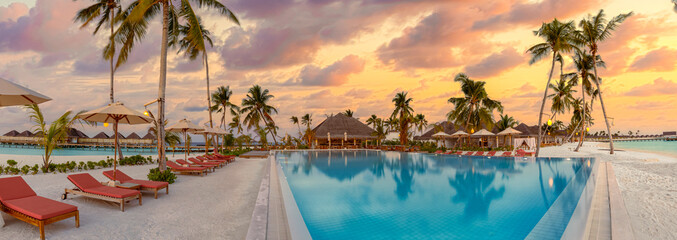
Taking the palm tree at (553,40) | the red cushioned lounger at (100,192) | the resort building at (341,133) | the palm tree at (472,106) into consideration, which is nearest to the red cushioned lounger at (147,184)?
the red cushioned lounger at (100,192)

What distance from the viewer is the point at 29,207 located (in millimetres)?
3699

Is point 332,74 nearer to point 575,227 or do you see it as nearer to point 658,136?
point 575,227

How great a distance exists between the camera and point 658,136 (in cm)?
12431

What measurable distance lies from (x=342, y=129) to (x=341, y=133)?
2.88 feet

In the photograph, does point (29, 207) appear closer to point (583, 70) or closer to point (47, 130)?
point (47, 130)

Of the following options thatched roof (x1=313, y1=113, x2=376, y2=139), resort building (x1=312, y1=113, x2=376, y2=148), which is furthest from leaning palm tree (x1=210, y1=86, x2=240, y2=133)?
thatched roof (x1=313, y1=113, x2=376, y2=139)

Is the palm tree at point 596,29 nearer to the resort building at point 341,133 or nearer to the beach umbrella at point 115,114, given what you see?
the resort building at point 341,133

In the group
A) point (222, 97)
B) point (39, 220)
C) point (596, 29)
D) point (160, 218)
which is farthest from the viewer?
point (222, 97)

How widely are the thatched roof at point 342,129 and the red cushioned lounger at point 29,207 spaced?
93.5 feet

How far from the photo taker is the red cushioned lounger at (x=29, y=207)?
349cm

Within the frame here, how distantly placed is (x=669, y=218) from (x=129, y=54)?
1457cm

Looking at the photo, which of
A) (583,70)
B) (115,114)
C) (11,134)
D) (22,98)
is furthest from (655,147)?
(11,134)

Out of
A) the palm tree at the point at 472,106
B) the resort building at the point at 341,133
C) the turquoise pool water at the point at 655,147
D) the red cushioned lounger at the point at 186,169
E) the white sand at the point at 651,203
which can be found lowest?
the turquoise pool water at the point at 655,147

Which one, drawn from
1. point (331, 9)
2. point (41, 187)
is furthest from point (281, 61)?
point (41, 187)
